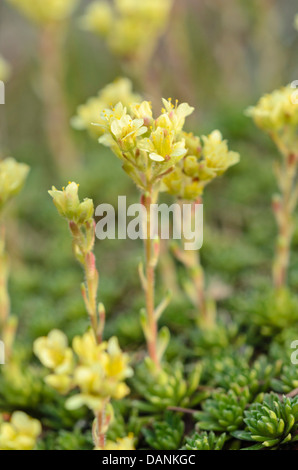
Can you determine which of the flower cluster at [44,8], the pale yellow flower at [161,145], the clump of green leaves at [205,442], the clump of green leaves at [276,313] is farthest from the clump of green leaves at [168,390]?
the flower cluster at [44,8]

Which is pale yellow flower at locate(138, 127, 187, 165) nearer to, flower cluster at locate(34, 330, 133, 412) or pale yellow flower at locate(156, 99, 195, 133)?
pale yellow flower at locate(156, 99, 195, 133)

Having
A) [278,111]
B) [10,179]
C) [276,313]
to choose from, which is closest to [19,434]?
[10,179]

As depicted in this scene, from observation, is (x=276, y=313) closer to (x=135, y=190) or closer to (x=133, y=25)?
(x=135, y=190)

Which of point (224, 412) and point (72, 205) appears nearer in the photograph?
point (72, 205)

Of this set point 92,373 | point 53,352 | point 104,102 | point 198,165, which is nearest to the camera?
point 92,373

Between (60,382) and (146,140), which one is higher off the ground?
(146,140)

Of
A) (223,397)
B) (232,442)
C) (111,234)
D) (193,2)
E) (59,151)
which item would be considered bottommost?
(232,442)
